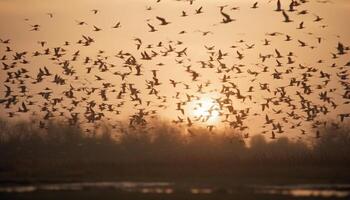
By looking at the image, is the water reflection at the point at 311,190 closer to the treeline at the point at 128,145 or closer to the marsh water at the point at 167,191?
the marsh water at the point at 167,191

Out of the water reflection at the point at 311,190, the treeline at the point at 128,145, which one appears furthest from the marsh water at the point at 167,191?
the treeline at the point at 128,145

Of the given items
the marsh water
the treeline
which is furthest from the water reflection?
the treeline

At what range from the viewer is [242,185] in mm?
69938

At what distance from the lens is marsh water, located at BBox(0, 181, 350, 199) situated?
61.4m

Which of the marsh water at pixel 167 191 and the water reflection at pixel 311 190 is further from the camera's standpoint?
the water reflection at pixel 311 190

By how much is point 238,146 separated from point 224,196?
254ft

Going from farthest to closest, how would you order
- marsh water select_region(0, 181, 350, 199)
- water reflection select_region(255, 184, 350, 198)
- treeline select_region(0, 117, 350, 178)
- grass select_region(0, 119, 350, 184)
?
treeline select_region(0, 117, 350, 178) → grass select_region(0, 119, 350, 184) → water reflection select_region(255, 184, 350, 198) → marsh water select_region(0, 181, 350, 199)

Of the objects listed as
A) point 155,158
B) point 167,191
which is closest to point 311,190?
point 167,191

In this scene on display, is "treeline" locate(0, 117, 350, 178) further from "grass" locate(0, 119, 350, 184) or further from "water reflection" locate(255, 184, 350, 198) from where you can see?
"water reflection" locate(255, 184, 350, 198)

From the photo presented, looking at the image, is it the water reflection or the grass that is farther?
the grass

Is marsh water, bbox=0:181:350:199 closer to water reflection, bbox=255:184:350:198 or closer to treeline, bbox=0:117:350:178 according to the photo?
water reflection, bbox=255:184:350:198

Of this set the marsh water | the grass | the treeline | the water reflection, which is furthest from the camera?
the treeline

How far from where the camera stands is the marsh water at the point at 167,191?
202ft

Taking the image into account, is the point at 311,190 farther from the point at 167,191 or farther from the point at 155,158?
the point at 155,158
